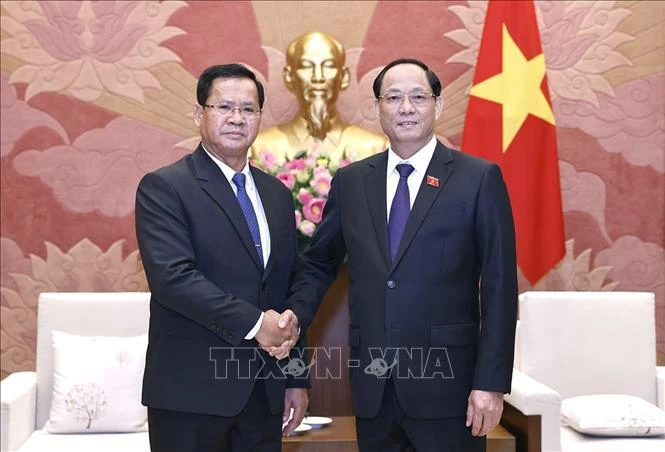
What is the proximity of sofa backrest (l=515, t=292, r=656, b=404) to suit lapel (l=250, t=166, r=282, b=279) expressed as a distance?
1.56 m

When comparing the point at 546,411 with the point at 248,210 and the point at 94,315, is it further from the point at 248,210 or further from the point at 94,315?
the point at 94,315

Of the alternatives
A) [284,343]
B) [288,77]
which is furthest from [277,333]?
[288,77]

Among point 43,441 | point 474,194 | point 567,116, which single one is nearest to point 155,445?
point 474,194

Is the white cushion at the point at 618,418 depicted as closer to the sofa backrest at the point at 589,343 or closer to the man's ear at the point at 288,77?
the sofa backrest at the point at 589,343

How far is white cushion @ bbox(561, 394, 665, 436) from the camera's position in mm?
3016

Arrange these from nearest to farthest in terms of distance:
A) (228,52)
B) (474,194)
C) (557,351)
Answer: (474,194) < (557,351) < (228,52)

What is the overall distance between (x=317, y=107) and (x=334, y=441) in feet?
5.08

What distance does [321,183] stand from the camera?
9.99 feet

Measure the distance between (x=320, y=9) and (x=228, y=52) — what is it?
0.50 m

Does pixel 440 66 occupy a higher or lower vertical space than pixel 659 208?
higher

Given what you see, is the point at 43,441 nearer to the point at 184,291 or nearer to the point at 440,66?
the point at 184,291

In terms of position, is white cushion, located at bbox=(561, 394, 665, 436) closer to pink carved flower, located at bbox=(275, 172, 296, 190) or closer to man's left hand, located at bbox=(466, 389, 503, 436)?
man's left hand, located at bbox=(466, 389, 503, 436)

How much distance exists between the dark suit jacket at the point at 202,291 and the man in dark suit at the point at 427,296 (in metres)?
0.18

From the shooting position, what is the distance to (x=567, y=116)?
4.10 metres
